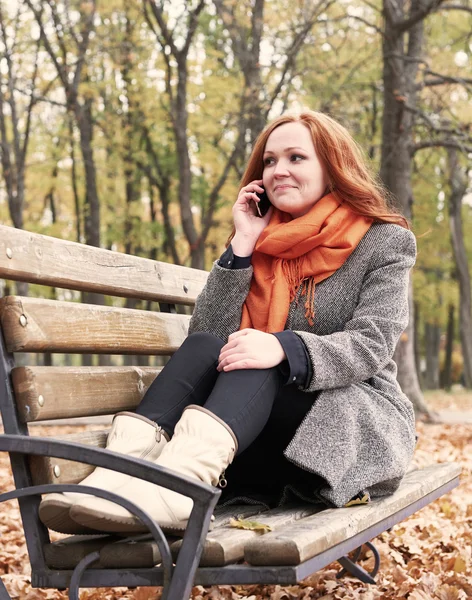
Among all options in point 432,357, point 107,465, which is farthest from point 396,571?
point 432,357

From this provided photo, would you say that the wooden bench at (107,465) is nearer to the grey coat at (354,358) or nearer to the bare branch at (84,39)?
the grey coat at (354,358)

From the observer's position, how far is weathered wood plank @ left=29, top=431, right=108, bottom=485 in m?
2.20

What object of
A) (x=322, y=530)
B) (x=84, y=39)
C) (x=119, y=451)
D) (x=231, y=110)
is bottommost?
(x=322, y=530)

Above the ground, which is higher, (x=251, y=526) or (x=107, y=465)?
(x=107, y=465)

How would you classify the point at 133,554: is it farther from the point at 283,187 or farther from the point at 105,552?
the point at 283,187

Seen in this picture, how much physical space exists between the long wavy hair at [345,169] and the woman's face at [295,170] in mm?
31

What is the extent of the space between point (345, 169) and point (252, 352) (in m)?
1.00

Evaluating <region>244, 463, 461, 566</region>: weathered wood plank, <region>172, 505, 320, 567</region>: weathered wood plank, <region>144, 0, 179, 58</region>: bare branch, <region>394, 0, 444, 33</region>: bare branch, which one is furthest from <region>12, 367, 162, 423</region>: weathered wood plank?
<region>144, 0, 179, 58</region>: bare branch

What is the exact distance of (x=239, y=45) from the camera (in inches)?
478

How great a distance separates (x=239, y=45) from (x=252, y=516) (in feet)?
34.7

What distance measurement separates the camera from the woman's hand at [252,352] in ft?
7.74

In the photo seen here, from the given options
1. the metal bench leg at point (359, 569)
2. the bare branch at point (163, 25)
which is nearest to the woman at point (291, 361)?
the metal bench leg at point (359, 569)

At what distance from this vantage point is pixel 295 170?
306 centimetres

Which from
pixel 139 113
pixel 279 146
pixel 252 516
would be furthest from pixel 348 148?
pixel 139 113
